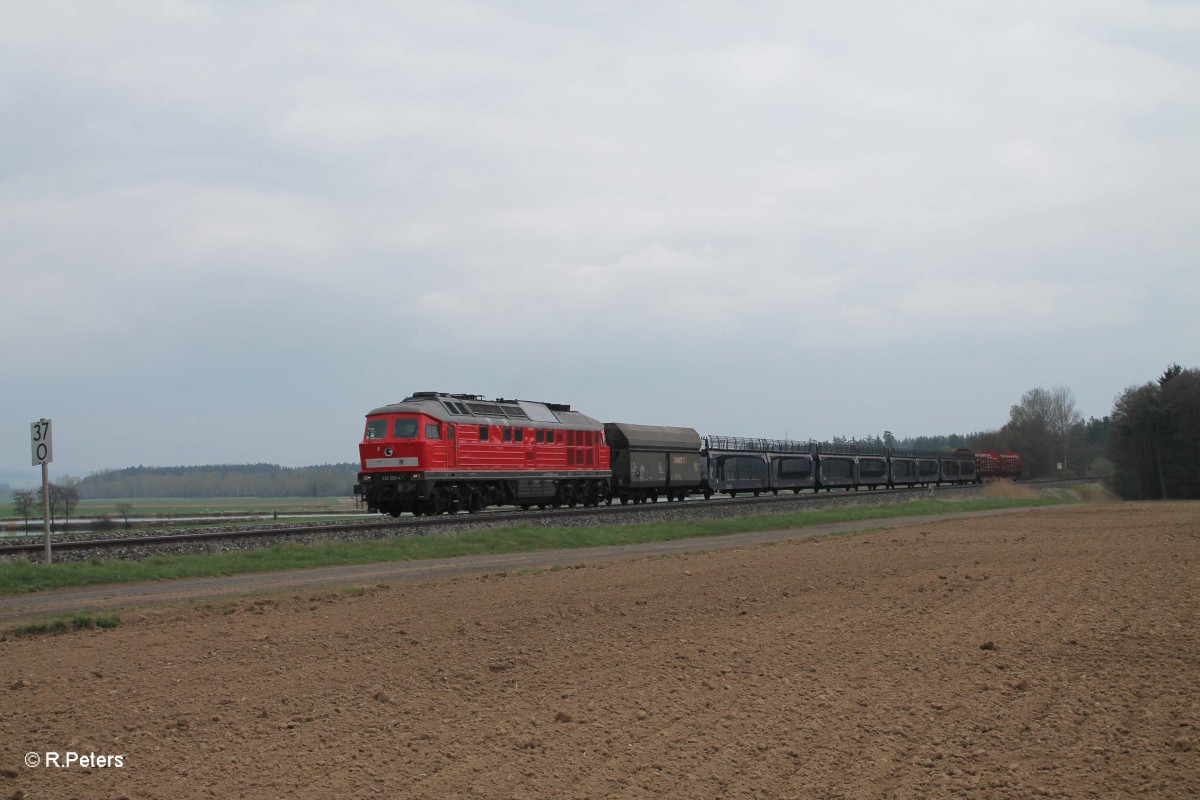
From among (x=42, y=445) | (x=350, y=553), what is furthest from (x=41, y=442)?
(x=350, y=553)

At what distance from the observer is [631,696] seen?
29.1 feet

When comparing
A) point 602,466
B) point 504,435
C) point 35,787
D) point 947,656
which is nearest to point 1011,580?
point 947,656

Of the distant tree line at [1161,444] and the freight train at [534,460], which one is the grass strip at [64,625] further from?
the distant tree line at [1161,444]

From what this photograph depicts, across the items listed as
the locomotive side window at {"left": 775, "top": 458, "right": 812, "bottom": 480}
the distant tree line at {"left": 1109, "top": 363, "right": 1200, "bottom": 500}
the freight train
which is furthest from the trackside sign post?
the distant tree line at {"left": 1109, "top": 363, "right": 1200, "bottom": 500}

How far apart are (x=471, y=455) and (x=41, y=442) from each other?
15.0m

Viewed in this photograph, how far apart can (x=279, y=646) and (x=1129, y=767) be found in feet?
28.8

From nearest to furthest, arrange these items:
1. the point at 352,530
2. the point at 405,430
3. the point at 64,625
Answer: the point at 64,625 < the point at 352,530 < the point at 405,430

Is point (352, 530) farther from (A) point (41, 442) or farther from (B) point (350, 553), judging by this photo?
(A) point (41, 442)

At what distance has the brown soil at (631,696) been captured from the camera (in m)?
6.69

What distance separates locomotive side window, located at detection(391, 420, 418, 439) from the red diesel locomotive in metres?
0.04

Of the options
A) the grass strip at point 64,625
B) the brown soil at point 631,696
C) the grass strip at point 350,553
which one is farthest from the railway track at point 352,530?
the brown soil at point 631,696

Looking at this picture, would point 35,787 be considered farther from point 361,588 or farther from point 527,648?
point 361,588

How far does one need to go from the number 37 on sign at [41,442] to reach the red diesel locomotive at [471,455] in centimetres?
1196

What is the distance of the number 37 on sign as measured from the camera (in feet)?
66.4
